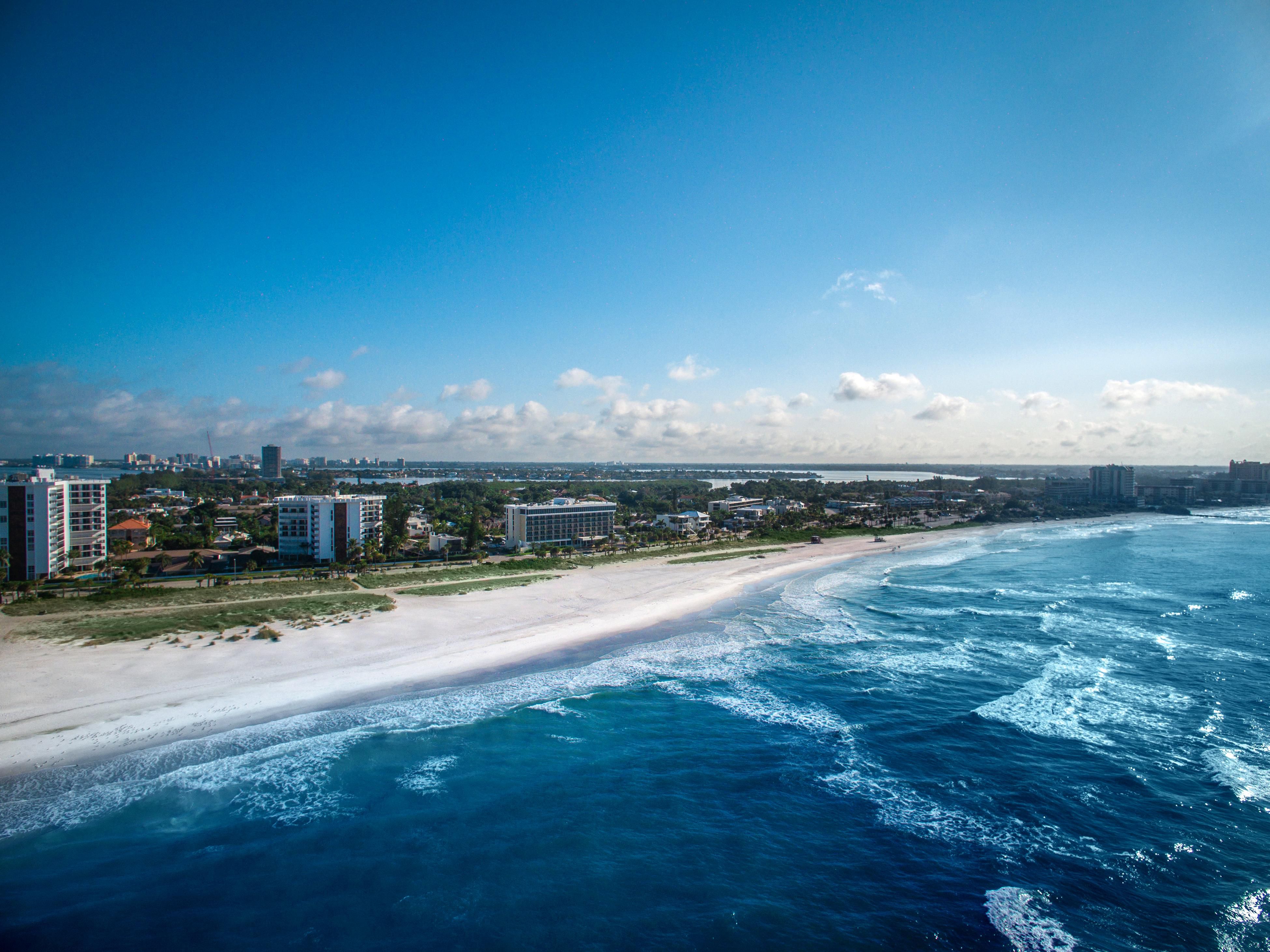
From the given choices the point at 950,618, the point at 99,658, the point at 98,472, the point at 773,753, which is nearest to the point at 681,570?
the point at 950,618

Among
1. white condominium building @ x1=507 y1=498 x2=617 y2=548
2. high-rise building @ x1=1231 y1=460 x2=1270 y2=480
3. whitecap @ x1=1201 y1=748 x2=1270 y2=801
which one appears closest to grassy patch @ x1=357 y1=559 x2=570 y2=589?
white condominium building @ x1=507 y1=498 x2=617 y2=548

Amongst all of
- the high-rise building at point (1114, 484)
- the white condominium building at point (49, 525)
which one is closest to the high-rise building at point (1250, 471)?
the high-rise building at point (1114, 484)

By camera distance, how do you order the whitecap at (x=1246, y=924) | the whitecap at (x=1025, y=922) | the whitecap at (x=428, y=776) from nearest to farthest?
1. the whitecap at (x=1025, y=922)
2. the whitecap at (x=1246, y=924)
3. the whitecap at (x=428, y=776)

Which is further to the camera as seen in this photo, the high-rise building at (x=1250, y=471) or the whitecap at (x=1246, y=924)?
the high-rise building at (x=1250, y=471)

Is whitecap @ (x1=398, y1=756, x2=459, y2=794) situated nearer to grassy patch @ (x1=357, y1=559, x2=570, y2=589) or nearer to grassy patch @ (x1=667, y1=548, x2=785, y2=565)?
grassy patch @ (x1=357, y1=559, x2=570, y2=589)

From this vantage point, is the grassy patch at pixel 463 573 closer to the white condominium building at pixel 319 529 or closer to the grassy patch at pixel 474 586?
the grassy patch at pixel 474 586
